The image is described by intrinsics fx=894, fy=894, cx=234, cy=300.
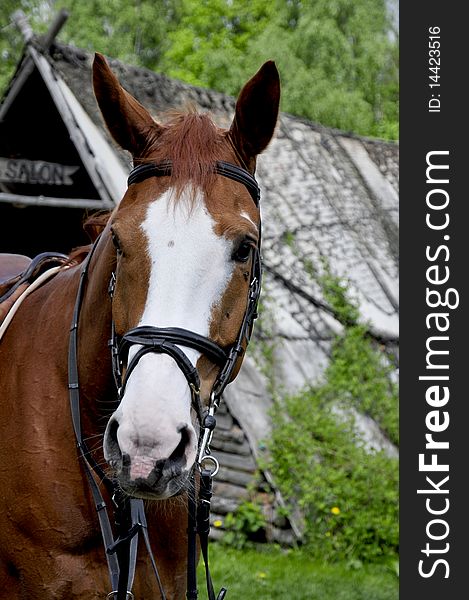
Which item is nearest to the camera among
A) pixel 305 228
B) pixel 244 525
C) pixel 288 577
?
pixel 288 577

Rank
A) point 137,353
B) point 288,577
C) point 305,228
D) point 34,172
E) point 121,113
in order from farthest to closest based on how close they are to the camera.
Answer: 1. point 305,228
2. point 34,172
3. point 288,577
4. point 121,113
5. point 137,353

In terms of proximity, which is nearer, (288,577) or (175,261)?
(175,261)

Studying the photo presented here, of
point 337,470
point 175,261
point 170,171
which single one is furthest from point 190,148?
point 337,470

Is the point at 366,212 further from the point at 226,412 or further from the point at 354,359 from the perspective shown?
the point at 226,412

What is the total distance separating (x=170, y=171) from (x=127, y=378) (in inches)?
26.7

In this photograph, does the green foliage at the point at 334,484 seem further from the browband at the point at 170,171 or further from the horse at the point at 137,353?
the browband at the point at 170,171

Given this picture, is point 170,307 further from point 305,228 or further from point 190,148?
point 305,228

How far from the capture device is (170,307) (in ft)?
8.18

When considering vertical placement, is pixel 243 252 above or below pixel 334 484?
below

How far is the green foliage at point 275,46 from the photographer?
950 inches

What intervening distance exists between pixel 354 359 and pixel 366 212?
3.42m

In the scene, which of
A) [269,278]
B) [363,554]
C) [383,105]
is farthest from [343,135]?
[383,105]

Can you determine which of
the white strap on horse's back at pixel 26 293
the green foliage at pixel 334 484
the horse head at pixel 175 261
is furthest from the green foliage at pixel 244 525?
the horse head at pixel 175 261

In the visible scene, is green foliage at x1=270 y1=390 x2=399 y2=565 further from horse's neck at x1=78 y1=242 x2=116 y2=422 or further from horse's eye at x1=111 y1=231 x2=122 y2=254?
horse's eye at x1=111 y1=231 x2=122 y2=254
